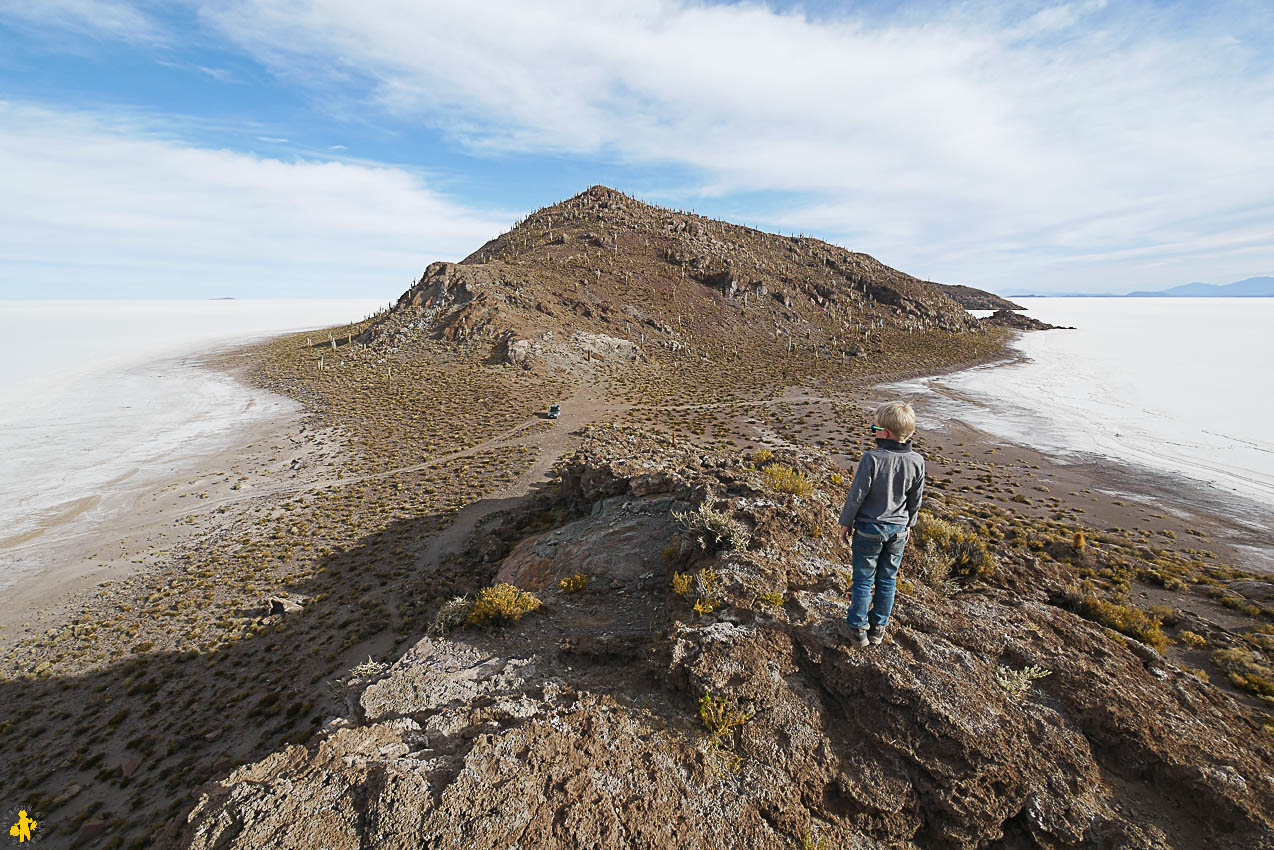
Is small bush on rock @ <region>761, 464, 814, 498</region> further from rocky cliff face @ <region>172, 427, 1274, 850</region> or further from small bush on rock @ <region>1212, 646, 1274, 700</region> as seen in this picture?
small bush on rock @ <region>1212, 646, 1274, 700</region>

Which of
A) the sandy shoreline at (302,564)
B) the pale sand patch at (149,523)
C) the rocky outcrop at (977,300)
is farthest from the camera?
the rocky outcrop at (977,300)

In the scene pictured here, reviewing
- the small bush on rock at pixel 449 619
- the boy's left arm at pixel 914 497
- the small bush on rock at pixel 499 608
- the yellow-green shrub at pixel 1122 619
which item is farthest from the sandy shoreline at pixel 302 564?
the boy's left arm at pixel 914 497

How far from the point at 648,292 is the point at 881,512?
61.8 metres

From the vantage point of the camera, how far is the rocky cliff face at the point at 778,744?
3.60 metres

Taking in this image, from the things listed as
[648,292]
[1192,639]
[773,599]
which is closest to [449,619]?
[773,599]

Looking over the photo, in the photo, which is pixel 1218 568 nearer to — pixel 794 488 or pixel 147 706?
pixel 794 488

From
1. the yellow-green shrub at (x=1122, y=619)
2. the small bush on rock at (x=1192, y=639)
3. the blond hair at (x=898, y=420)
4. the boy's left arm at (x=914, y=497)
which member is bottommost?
the small bush on rock at (x=1192, y=639)

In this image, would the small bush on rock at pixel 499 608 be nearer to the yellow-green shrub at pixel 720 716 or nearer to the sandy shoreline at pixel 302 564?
the sandy shoreline at pixel 302 564

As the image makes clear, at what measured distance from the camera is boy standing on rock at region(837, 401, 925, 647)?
4.54 meters

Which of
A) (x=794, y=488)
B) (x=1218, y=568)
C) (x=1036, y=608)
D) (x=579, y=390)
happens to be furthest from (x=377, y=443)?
(x=1218, y=568)

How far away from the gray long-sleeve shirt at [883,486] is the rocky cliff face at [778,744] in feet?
4.47

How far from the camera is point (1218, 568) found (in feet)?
45.8

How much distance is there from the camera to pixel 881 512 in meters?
4.55

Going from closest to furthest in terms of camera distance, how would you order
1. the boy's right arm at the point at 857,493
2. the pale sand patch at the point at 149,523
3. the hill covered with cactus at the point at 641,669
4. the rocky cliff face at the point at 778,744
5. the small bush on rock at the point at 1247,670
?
the rocky cliff face at the point at 778,744 < the hill covered with cactus at the point at 641,669 < the boy's right arm at the point at 857,493 < the small bush on rock at the point at 1247,670 < the pale sand patch at the point at 149,523
